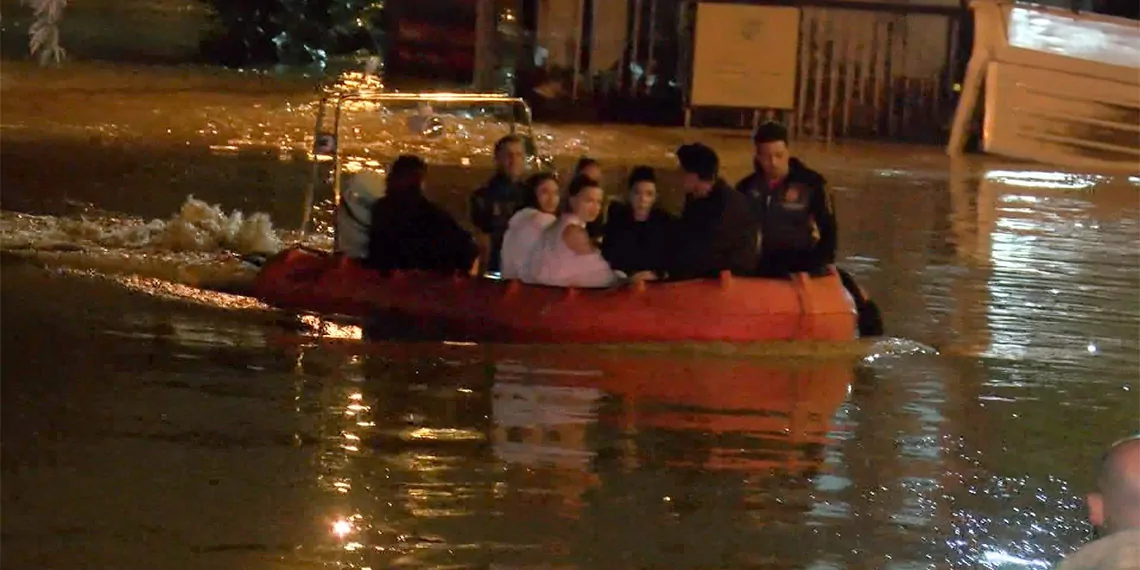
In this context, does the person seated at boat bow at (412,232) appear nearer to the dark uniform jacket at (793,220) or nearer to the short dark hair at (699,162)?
the short dark hair at (699,162)

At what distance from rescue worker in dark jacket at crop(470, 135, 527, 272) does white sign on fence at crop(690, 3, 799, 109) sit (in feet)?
32.0

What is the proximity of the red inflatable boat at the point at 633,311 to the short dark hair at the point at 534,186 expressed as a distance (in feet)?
1.89

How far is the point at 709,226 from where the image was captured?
10.1 metres

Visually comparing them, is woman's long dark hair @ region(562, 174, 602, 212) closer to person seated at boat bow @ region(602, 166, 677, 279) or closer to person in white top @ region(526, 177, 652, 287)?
person in white top @ region(526, 177, 652, 287)

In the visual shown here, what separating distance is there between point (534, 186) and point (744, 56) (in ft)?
35.1

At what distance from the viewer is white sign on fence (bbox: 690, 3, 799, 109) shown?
2061 cm

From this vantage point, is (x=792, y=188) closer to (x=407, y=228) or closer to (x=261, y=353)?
(x=407, y=228)

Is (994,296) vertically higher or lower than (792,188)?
lower

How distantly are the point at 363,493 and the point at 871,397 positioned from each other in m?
3.21

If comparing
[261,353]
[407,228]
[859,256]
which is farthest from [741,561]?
[859,256]

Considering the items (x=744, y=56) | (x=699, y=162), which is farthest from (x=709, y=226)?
(x=744, y=56)

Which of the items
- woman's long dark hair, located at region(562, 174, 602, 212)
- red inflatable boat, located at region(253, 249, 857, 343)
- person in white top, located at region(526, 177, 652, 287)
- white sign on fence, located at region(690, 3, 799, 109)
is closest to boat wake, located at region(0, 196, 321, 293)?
red inflatable boat, located at region(253, 249, 857, 343)

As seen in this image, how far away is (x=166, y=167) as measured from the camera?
1684 centimetres

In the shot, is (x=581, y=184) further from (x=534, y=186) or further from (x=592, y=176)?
(x=534, y=186)
